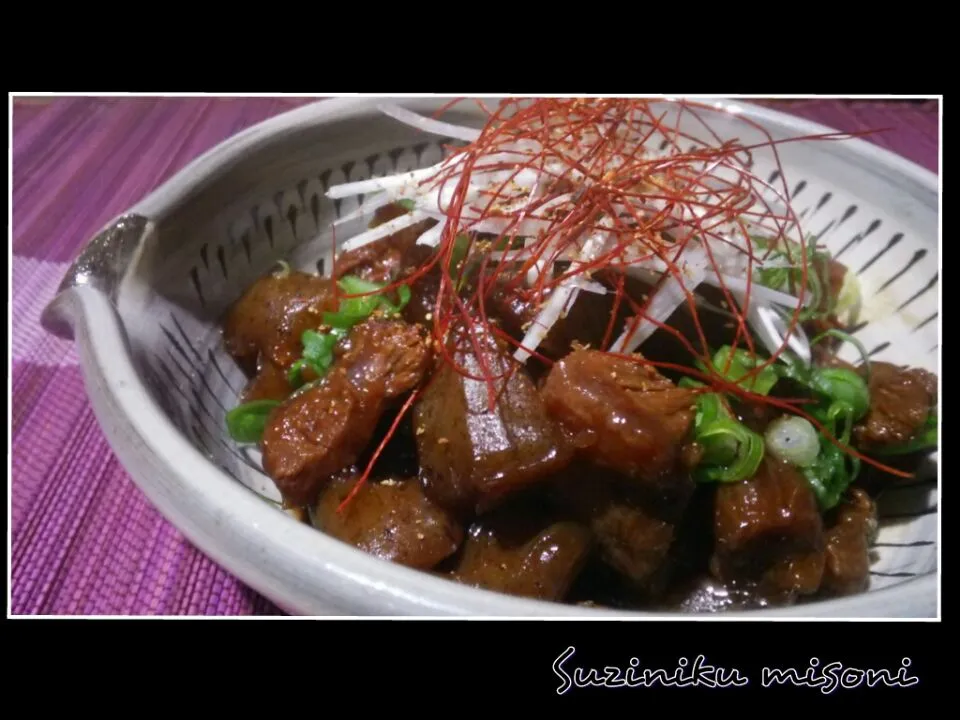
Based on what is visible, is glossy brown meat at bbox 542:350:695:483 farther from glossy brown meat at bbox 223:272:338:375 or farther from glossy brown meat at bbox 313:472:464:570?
glossy brown meat at bbox 223:272:338:375

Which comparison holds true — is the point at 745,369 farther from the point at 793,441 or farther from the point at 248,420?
the point at 248,420

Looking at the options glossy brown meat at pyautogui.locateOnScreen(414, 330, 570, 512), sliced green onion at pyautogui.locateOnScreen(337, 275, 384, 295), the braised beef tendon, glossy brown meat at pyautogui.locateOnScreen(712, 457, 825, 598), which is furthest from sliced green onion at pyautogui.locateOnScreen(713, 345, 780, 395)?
sliced green onion at pyautogui.locateOnScreen(337, 275, 384, 295)

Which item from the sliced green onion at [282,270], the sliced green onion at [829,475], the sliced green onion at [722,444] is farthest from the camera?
the sliced green onion at [282,270]

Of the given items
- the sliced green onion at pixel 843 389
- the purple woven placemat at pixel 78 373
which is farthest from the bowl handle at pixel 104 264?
the sliced green onion at pixel 843 389

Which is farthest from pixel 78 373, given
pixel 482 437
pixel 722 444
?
pixel 722 444

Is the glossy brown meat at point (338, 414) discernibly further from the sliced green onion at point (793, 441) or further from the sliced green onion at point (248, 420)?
the sliced green onion at point (793, 441)

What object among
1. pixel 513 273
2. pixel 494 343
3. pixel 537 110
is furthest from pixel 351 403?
pixel 537 110
